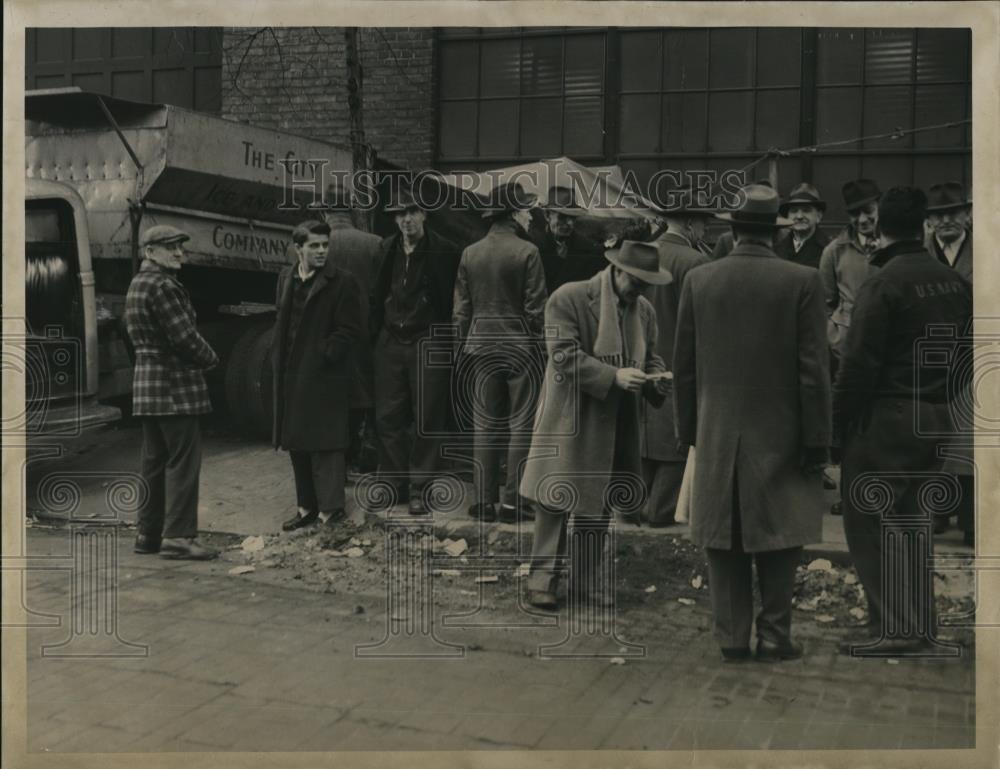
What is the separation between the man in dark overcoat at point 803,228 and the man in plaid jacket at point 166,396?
9.45 feet

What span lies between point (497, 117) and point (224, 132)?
5.05ft

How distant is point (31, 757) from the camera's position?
201 inches

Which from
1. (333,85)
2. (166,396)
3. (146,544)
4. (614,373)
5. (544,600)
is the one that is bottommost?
(544,600)

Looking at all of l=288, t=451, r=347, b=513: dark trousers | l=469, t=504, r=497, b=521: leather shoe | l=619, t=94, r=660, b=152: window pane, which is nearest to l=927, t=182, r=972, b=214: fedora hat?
l=619, t=94, r=660, b=152: window pane

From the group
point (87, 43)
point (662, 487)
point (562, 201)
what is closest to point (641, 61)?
point (562, 201)

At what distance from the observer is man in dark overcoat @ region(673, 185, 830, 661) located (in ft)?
16.7

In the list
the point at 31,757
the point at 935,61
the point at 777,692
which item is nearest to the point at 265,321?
the point at 31,757

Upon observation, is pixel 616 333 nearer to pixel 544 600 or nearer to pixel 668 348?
pixel 668 348

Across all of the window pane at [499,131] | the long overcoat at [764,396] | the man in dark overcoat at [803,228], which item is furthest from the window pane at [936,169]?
the window pane at [499,131]

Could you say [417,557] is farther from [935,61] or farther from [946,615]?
[935,61]

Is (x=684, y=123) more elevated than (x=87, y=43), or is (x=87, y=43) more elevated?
(x=87, y=43)

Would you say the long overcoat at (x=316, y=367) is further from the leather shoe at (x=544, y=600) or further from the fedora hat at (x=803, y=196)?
the fedora hat at (x=803, y=196)

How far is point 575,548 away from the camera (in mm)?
5871

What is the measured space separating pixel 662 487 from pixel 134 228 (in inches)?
124
